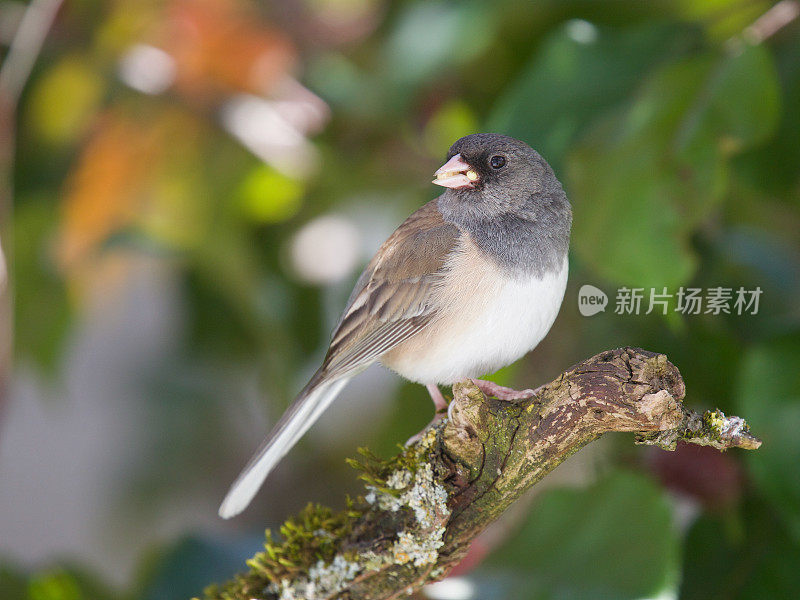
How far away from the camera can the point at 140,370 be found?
2.20 m

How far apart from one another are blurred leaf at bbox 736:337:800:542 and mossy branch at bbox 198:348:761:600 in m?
0.54

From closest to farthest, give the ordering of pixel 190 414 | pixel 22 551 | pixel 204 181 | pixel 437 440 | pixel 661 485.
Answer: pixel 437 440 → pixel 661 485 → pixel 204 181 → pixel 190 414 → pixel 22 551

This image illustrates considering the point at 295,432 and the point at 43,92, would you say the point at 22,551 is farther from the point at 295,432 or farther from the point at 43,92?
the point at 295,432

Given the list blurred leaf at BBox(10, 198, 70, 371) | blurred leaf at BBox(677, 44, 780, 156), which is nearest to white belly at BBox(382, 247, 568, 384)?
blurred leaf at BBox(677, 44, 780, 156)

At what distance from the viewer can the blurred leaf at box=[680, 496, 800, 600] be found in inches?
48.8

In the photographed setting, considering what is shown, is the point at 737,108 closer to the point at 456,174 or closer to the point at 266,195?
the point at 456,174

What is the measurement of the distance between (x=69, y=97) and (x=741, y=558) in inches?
65.9

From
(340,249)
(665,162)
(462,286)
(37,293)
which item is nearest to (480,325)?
(462,286)

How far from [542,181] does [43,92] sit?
64.5 inches

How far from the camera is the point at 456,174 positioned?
2.09 feet

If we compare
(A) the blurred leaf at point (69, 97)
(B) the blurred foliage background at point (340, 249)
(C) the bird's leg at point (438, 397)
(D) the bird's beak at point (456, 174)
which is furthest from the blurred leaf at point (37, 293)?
(D) the bird's beak at point (456, 174)

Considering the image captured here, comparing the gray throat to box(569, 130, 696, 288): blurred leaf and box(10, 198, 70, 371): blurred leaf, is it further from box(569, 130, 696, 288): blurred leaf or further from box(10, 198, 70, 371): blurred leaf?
box(10, 198, 70, 371): blurred leaf

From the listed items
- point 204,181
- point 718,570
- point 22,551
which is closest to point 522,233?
point 718,570

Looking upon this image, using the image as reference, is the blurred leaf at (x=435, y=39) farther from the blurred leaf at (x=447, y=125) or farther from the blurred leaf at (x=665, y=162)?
the blurred leaf at (x=665, y=162)
